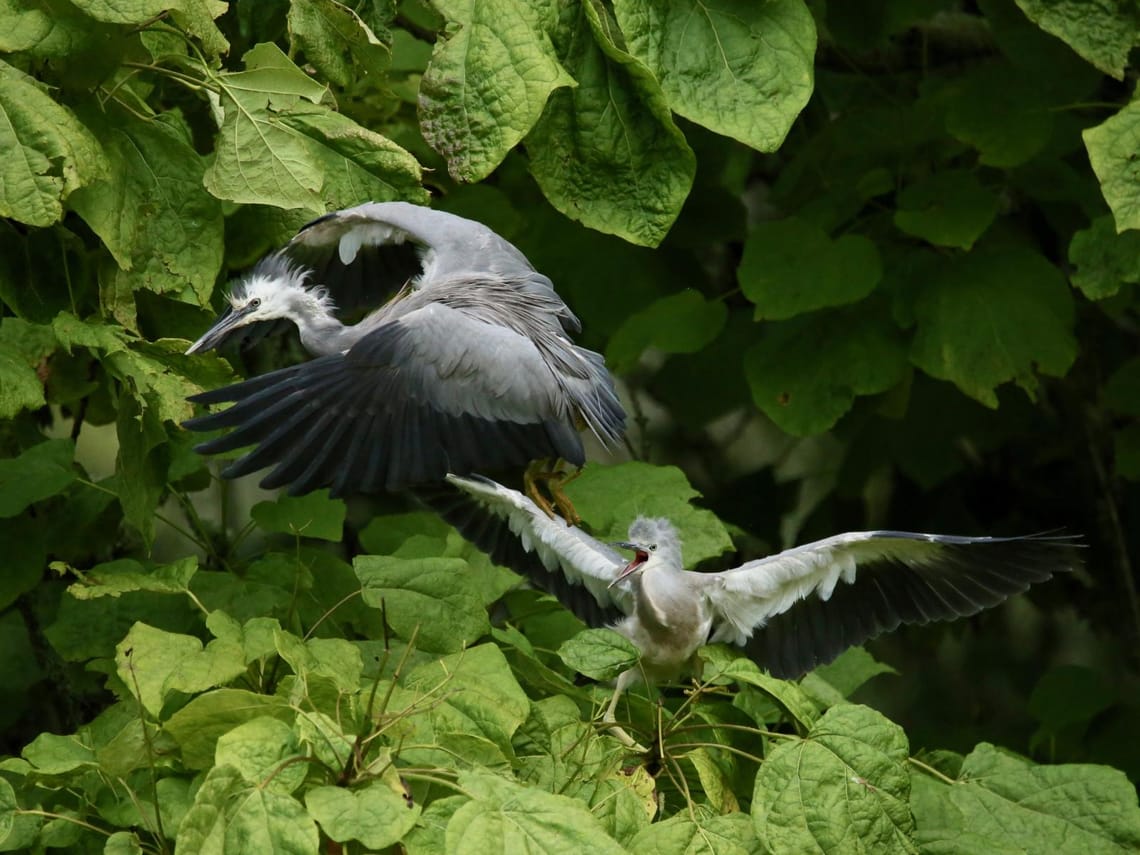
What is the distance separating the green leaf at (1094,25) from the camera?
2473mm

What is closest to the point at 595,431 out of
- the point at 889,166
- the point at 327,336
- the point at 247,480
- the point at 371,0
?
the point at 327,336

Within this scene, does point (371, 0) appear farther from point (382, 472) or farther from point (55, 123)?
point (382, 472)

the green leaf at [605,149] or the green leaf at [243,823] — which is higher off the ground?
the green leaf at [605,149]

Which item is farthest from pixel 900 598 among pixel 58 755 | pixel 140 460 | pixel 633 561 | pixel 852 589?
pixel 58 755

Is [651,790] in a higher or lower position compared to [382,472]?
lower

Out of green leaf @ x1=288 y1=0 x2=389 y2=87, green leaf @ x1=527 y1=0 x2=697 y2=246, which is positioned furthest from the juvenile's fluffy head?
green leaf @ x1=527 y1=0 x2=697 y2=246

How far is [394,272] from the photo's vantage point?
8.73 ft

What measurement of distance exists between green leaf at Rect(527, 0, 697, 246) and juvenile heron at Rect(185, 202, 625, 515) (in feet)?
0.73

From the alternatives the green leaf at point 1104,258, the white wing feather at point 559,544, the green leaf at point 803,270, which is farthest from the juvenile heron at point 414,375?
the green leaf at point 1104,258

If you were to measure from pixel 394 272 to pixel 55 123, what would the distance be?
78cm

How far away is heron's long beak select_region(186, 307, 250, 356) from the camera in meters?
2.29

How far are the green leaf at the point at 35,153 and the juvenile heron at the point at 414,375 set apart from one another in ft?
1.07

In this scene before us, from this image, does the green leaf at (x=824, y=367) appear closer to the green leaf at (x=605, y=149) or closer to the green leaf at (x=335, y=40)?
the green leaf at (x=605, y=149)

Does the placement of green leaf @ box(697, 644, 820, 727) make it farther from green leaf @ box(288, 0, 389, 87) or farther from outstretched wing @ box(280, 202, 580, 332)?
green leaf @ box(288, 0, 389, 87)
